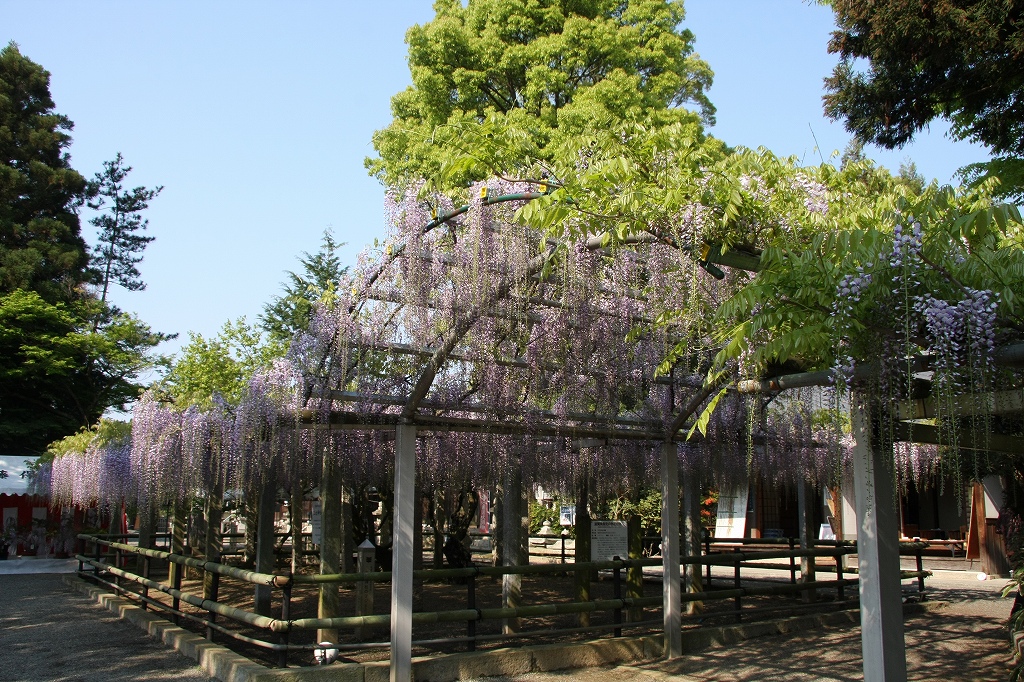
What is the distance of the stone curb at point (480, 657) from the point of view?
20.0 ft

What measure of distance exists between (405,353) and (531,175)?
1.89 meters

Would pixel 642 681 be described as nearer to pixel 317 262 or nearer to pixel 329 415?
pixel 329 415

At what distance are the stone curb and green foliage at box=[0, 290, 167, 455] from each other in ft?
58.9

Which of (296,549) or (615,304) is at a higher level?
(615,304)

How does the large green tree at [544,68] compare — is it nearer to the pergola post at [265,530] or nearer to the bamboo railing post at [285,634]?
the pergola post at [265,530]

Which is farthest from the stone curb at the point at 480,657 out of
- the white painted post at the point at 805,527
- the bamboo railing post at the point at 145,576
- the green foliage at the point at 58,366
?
the green foliage at the point at 58,366

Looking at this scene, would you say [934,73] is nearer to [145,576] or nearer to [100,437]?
[145,576]

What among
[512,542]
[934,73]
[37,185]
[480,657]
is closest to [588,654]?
[480,657]

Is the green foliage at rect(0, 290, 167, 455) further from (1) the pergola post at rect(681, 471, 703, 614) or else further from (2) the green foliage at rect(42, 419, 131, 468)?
(1) the pergola post at rect(681, 471, 703, 614)

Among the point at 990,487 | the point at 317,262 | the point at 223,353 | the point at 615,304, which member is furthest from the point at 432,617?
the point at 317,262

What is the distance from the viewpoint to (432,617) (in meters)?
6.61

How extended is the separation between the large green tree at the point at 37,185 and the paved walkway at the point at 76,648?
1810 centimetres

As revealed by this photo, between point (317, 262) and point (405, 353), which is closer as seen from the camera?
point (405, 353)

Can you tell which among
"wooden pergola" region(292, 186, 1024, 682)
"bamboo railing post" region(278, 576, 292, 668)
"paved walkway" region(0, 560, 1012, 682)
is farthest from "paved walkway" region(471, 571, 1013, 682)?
"bamboo railing post" region(278, 576, 292, 668)
